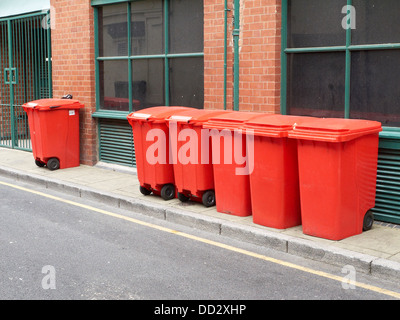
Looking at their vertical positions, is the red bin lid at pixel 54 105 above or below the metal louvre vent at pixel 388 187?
above

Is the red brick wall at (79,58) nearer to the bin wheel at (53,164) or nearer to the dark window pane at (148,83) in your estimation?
the bin wheel at (53,164)

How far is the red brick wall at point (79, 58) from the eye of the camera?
11.1 meters

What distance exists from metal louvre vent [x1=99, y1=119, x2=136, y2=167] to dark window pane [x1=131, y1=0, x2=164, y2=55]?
4.43 feet

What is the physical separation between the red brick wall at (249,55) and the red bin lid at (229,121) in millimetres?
1053

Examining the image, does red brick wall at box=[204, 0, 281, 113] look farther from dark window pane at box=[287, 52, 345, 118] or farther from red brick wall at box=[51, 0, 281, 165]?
dark window pane at box=[287, 52, 345, 118]

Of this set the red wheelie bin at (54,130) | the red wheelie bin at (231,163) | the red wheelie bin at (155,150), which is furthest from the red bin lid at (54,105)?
the red wheelie bin at (231,163)

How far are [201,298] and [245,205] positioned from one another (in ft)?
7.68

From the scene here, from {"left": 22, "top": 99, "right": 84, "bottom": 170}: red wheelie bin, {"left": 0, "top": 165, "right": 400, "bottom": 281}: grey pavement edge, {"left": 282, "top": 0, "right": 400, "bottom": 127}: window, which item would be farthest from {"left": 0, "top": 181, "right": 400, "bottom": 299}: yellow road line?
{"left": 282, "top": 0, "right": 400, "bottom": 127}: window

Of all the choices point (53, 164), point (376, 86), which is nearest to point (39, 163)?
point (53, 164)

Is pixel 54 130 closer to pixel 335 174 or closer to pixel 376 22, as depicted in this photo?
pixel 376 22

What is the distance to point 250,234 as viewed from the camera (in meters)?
6.61

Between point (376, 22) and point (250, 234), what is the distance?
290cm

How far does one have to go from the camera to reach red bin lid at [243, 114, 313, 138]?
20.9ft

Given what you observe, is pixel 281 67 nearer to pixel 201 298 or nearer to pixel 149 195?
pixel 149 195
